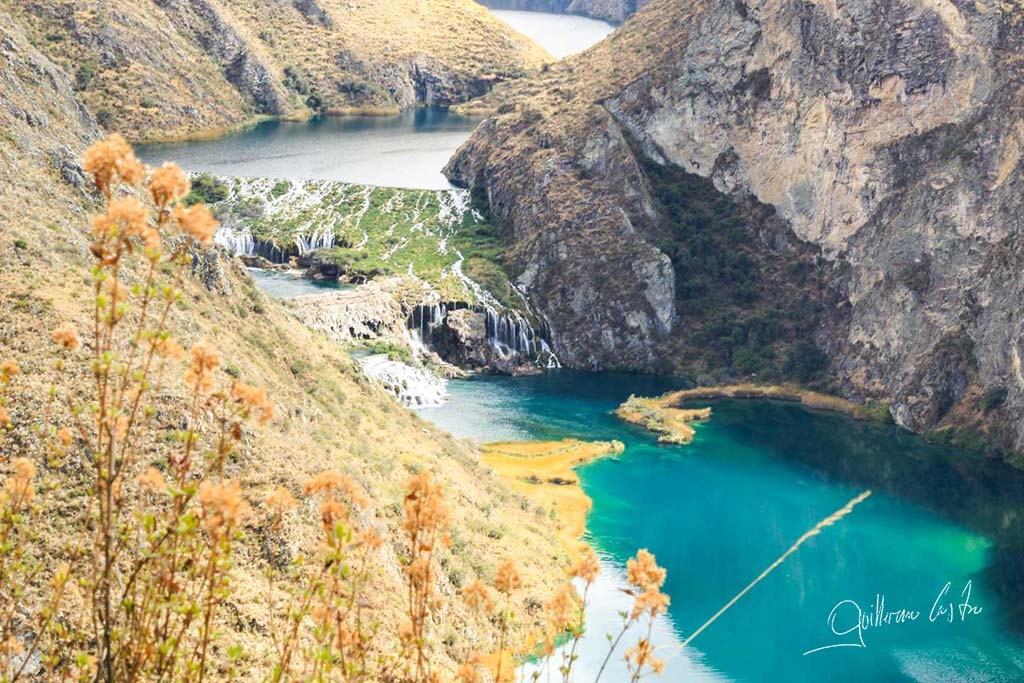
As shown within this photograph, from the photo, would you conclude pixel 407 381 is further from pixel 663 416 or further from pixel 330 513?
pixel 330 513

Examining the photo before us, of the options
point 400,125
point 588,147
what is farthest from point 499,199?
point 400,125

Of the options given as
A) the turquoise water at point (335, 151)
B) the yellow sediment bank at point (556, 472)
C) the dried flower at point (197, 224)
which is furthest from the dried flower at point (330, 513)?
the turquoise water at point (335, 151)

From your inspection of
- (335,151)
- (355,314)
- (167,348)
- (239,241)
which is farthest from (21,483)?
(335,151)

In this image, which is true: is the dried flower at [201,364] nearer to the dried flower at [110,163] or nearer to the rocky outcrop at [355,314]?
the dried flower at [110,163]

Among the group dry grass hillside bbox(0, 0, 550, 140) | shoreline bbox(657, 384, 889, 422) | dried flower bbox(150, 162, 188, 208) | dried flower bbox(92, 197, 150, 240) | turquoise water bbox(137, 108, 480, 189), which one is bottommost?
shoreline bbox(657, 384, 889, 422)

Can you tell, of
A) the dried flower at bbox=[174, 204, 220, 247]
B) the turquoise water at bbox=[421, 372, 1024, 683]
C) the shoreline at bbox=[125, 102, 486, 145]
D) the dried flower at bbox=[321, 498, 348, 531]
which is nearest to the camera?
the dried flower at bbox=[174, 204, 220, 247]

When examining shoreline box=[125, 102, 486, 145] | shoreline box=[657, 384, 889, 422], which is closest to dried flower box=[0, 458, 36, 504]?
shoreline box=[657, 384, 889, 422]
